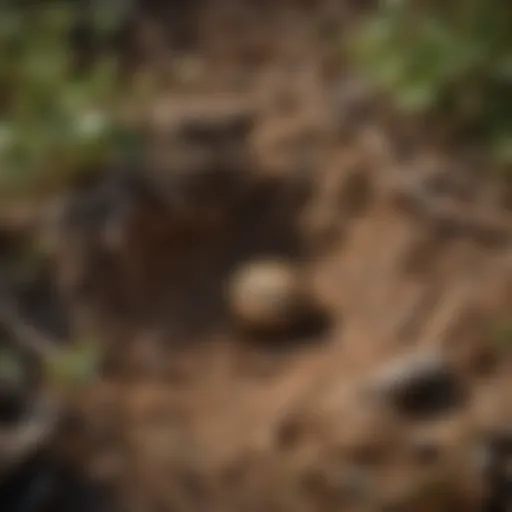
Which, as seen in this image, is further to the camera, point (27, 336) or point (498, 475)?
point (27, 336)

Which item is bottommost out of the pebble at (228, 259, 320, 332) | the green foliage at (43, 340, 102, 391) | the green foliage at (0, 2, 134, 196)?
the pebble at (228, 259, 320, 332)

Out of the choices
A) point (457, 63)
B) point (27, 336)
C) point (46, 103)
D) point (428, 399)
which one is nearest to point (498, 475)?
point (428, 399)

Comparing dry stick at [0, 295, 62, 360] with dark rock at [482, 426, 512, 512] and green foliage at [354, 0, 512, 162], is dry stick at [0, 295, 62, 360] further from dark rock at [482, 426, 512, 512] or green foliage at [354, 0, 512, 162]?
green foliage at [354, 0, 512, 162]

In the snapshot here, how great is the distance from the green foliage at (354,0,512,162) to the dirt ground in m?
0.06

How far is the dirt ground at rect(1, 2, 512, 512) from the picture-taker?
5.10ft

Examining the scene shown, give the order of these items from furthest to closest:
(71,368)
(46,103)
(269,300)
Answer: (46,103) → (269,300) → (71,368)

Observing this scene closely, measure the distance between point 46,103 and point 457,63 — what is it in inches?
28.8

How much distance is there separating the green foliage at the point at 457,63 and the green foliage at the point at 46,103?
56cm

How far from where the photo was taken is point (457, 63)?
2092mm

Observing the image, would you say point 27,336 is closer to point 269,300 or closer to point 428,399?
point 269,300

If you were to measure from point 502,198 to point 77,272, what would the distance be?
0.74 m

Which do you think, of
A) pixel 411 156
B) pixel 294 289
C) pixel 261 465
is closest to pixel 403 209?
pixel 411 156

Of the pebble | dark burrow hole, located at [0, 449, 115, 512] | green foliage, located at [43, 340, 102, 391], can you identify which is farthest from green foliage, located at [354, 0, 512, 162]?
dark burrow hole, located at [0, 449, 115, 512]

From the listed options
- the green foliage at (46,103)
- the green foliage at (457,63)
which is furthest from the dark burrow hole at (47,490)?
the green foliage at (457,63)
